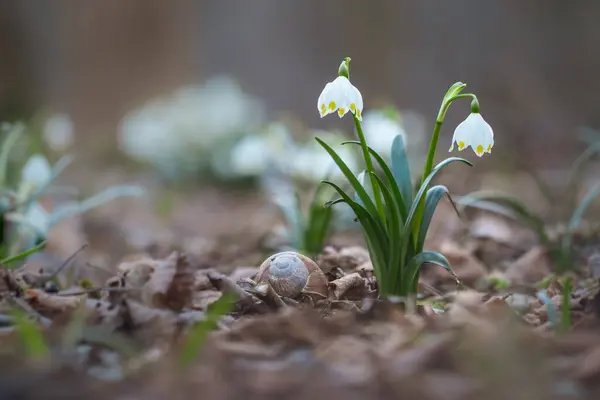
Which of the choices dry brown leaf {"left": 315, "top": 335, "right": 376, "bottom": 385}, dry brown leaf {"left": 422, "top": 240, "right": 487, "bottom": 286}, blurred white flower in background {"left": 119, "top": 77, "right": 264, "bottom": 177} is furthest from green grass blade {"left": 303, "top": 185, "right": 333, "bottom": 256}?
blurred white flower in background {"left": 119, "top": 77, "right": 264, "bottom": 177}

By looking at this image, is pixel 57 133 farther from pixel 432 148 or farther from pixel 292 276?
pixel 432 148

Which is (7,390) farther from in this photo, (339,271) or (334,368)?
(339,271)

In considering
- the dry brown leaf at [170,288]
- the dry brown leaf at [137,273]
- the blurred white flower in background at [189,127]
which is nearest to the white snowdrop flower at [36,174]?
the dry brown leaf at [137,273]

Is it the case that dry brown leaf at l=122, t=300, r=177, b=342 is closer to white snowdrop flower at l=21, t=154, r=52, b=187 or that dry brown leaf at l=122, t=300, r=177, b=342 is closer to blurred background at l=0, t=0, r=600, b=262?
white snowdrop flower at l=21, t=154, r=52, b=187

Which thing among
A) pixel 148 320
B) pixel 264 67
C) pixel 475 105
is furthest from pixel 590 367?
pixel 264 67

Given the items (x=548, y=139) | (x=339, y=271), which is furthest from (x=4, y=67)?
(x=339, y=271)

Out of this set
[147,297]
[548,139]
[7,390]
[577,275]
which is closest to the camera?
[7,390]
